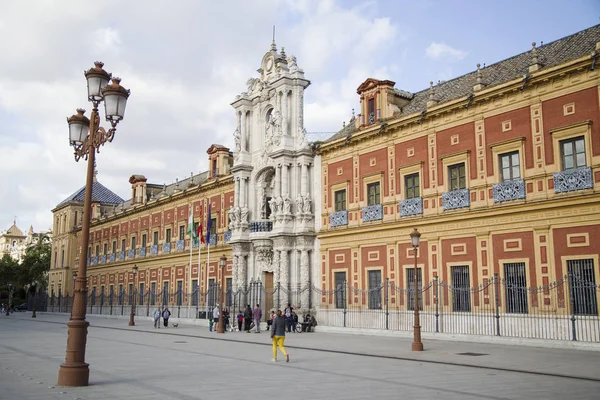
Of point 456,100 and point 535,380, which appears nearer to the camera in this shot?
point 535,380

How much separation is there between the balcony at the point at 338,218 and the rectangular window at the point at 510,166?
9019 mm

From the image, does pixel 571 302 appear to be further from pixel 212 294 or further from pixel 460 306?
pixel 212 294

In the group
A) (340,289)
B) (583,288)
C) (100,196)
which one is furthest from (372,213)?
(100,196)

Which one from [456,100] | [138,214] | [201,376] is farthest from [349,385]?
[138,214]

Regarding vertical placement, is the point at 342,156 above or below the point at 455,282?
above

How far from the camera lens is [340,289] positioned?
94.7 feet

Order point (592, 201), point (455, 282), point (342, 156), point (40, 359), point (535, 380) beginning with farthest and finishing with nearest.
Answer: point (342, 156), point (455, 282), point (592, 201), point (40, 359), point (535, 380)

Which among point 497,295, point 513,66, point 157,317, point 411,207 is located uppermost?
point 513,66

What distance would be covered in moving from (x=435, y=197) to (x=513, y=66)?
6.45 meters

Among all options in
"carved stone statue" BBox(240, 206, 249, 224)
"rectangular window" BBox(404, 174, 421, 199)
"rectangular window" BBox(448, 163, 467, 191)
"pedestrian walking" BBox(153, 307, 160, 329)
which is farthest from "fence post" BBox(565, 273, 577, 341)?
"pedestrian walking" BBox(153, 307, 160, 329)

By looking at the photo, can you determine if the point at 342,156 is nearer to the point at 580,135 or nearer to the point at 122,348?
the point at 580,135

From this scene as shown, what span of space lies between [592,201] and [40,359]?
58.9ft

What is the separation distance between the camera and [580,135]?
20578 millimetres

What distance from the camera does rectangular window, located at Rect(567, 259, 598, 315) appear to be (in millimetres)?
19375
